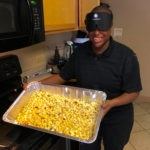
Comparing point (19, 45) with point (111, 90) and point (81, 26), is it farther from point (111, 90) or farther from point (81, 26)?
point (81, 26)

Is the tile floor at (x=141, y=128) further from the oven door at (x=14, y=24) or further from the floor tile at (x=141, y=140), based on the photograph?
the oven door at (x=14, y=24)

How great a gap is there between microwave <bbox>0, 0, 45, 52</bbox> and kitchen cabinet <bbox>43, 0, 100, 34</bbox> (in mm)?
279

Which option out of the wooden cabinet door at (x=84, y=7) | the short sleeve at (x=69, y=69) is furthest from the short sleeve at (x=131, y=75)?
the wooden cabinet door at (x=84, y=7)

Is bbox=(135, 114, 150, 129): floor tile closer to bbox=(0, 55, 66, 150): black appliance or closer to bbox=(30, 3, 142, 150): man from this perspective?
bbox=(30, 3, 142, 150): man

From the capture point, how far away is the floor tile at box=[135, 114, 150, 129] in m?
2.39

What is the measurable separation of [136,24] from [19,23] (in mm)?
2196

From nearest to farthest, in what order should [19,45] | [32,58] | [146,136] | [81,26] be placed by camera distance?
[19,45]
[32,58]
[81,26]
[146,136]

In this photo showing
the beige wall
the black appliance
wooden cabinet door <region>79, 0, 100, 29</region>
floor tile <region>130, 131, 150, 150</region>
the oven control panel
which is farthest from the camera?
the beige wall

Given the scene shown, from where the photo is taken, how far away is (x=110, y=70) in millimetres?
1125

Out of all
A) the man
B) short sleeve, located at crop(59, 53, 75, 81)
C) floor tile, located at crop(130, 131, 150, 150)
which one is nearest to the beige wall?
floor tile, located at crop(130, 131, 150, 150)

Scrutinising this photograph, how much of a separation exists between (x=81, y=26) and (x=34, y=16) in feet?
3.04

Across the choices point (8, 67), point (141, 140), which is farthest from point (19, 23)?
point (141, 140)

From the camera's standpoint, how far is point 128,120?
1.23m

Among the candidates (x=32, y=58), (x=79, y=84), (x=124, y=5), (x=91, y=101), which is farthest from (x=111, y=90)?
(x=124, y=5)
